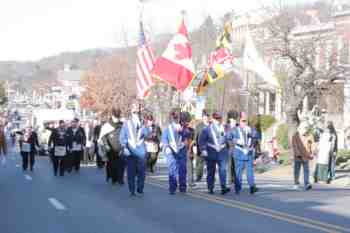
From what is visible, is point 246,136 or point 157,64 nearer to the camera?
point 246,136

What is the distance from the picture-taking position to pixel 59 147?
88.0 ft

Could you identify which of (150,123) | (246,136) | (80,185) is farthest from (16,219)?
(150,123)

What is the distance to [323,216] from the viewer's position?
544 inches

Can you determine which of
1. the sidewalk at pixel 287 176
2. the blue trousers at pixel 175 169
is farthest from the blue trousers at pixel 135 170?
the sidewalk at pixel 287 176

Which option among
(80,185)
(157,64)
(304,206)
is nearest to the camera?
(304,206)

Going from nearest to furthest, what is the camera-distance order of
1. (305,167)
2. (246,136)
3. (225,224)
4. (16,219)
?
(225,224)
(16,219)
(246,136)
(305,167)

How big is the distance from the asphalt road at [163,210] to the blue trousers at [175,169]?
29 cm

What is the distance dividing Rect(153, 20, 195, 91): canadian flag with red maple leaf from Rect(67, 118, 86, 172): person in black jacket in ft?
13.4

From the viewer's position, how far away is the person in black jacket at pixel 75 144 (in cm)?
2759

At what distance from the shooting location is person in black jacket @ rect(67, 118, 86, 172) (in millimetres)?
27594

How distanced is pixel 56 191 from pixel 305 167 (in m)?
5.98

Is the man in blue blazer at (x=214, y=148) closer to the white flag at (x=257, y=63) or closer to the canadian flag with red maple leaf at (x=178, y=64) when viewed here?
the canadian flag with red maple leaf at (x=178, y=64)

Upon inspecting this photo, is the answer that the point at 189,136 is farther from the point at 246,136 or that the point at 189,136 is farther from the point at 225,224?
the point at 225,224

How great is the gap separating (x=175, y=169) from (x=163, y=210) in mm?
3231
